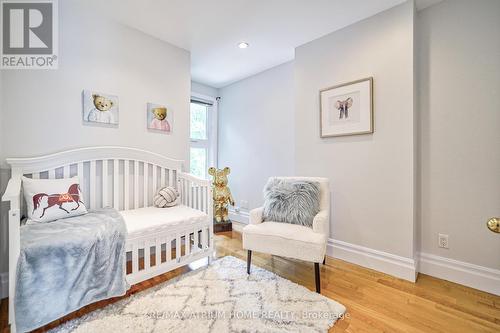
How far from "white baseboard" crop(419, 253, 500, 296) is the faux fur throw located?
2.33 metres

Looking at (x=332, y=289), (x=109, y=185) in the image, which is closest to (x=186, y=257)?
(x=109, y=185)

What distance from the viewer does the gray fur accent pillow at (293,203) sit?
1861mm

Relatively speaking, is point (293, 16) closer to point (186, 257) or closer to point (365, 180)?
point (365, 180)

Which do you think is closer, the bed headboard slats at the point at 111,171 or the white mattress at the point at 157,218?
the white mattress at the point at 157,218

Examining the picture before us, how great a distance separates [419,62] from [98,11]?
9.12 ft

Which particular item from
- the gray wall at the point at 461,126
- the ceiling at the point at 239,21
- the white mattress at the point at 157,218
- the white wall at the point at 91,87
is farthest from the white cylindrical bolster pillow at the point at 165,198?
the gray wall at the point at 461,126

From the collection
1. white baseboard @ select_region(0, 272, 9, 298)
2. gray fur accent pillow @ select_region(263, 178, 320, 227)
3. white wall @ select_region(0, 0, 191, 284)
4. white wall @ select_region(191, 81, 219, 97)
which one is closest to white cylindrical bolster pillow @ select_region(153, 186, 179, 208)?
white wall @ select_region(0, 0, 191, 284)

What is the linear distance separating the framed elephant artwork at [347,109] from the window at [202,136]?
1.96 metres

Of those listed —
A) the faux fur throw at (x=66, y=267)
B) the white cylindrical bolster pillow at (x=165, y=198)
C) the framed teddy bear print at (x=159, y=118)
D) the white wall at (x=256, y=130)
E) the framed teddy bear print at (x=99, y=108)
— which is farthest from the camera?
the white wall at (x=256, y=130)

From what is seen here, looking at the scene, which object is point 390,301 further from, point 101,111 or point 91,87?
point 91,87

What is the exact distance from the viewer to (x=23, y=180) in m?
1.54

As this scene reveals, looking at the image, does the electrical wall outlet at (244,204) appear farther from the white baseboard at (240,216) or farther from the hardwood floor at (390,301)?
the hardwood floor at (390,301)

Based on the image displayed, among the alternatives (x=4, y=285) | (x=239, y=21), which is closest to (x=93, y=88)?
(x=239, y=21)

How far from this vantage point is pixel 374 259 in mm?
1985
